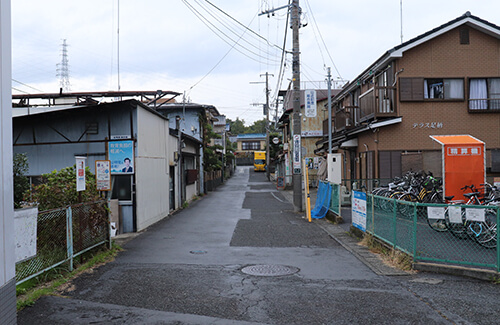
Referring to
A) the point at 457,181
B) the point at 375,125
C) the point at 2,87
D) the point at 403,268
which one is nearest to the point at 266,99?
the point at 375,125

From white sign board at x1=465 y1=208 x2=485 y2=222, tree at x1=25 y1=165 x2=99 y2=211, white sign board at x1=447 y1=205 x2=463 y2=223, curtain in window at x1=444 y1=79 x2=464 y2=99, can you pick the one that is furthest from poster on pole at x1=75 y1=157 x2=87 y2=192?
curtain in window at x1=444 y1=79 x2=464 y2=99

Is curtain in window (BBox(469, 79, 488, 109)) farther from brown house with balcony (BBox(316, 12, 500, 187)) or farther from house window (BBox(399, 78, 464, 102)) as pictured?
house window (BBox(399, 78, 464, 102))

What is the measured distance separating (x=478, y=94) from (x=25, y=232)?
62.1 ft

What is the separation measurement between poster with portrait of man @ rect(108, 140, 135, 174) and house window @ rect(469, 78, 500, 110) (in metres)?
14.5

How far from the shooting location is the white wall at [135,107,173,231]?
1407 cm

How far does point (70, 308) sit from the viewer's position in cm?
591

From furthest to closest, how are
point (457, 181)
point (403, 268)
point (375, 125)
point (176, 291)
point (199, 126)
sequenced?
point (199, 126)
point (375, 125)
point (457, 181)
point (403, 268)
point (176, 291)

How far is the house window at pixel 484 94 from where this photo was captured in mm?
18812

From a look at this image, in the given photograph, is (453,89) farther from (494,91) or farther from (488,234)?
(488,234)

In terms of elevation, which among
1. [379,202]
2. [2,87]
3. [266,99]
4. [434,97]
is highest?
[266,99]

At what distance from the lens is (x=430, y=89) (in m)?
19.0

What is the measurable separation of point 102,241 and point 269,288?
464 cm

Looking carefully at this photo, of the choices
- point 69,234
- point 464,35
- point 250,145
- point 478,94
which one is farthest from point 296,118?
point 250,145

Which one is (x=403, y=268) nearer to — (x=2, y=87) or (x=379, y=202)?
(x=379, y=202)
